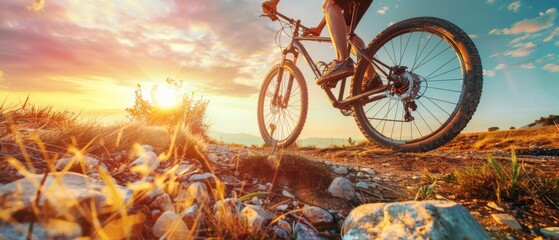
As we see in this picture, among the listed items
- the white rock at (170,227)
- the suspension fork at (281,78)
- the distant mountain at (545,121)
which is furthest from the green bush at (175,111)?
the distant mountain at (545,121)

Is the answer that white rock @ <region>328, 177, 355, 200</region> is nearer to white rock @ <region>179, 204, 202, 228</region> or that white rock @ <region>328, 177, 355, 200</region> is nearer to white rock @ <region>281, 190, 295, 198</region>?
white rock @ <region>281, 190, 295, 198</region>

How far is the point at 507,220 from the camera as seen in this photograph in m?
1.67

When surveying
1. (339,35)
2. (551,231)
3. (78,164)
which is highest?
(339,35)

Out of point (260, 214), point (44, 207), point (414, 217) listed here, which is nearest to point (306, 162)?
point (260, 214)

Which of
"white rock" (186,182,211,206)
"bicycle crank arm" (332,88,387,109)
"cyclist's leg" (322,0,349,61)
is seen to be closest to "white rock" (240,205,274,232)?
"white rock" (186,182,211,206)

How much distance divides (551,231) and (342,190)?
3.84 ft

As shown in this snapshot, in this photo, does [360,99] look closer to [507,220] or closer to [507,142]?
[507,220]

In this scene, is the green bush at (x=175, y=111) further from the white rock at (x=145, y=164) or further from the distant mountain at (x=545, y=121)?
the distant mountain at (x=545, y=121)

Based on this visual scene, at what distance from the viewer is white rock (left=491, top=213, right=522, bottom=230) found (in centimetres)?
163

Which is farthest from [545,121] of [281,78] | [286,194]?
[286,194]

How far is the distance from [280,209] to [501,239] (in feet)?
3.91

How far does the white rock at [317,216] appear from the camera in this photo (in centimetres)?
160

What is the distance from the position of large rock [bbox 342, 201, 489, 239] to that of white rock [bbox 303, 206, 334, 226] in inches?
7.9

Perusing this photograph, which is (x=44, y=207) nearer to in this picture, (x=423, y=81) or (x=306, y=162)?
(x=306, y=162)
